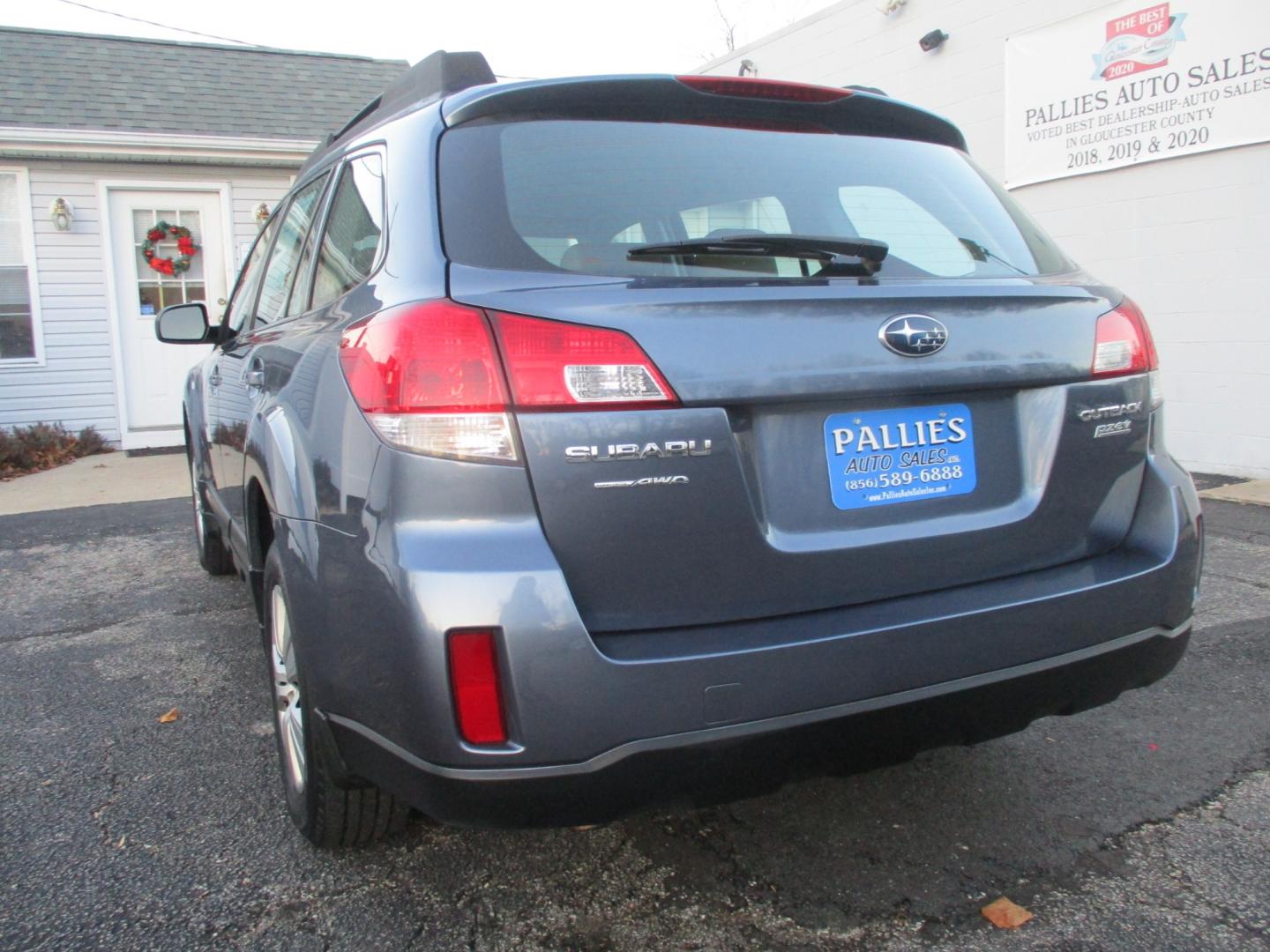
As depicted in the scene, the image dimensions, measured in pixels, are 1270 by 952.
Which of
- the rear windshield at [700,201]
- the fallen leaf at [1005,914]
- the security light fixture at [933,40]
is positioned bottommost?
the fallen leaf at [1005,914]

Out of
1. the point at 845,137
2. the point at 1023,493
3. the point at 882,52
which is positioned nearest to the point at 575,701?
the point at 1023,493

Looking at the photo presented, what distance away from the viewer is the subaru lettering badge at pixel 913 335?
193 centimetres

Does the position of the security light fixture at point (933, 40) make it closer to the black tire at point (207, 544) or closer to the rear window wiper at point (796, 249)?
the black tire at point (207, 544)

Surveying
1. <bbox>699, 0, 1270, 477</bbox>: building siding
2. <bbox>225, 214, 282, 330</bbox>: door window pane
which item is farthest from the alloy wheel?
<bbox>699, 0, 1270, 477</bbox>: building siding

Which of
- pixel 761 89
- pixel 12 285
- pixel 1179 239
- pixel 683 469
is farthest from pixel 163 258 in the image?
pixel 683 469

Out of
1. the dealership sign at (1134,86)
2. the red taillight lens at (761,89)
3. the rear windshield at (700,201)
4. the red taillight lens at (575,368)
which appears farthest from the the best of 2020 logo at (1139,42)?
the red taillight lens at (575,368)

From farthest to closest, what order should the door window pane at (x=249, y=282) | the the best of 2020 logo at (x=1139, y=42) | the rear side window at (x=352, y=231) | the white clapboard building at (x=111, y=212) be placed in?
the white clapboard building at (x=111, y=212)
the the best of 2020 logo at (x=1139, y=42)
the door window pane at (x=249, y=282)
the rear side window at (x=352, y=231)

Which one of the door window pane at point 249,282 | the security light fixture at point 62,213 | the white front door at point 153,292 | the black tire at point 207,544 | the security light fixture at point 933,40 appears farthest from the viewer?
the white front door at point 153,292

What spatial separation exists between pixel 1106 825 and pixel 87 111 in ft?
35.3

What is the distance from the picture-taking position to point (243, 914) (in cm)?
219

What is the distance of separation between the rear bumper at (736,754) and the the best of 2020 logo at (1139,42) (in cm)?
650

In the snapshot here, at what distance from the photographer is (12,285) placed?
997cm

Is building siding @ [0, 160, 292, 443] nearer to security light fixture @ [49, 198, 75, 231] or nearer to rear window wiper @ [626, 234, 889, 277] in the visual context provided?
security light fixture @ [49, 198, 75, 231]

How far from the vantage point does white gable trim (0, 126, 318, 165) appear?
9.53 m
